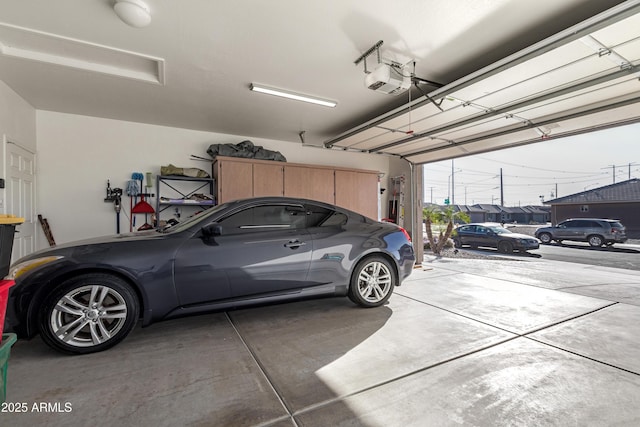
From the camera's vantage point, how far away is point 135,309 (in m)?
2.21

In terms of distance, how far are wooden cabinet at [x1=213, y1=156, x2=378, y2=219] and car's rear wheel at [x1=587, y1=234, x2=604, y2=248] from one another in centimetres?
1095

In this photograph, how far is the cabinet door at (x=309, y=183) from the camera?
18.4 ft

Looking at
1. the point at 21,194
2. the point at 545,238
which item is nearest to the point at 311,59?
the point at 21,194

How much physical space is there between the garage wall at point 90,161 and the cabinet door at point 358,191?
316 centimetres

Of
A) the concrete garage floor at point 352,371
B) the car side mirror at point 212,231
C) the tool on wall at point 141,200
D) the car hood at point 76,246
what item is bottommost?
the concrete garage floor at point 352,371

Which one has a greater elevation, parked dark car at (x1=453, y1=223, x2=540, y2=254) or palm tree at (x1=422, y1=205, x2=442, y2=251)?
palm tree at (x1=422, y1=205, x2=442, y2=251)

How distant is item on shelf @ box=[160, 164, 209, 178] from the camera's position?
16.0 ft

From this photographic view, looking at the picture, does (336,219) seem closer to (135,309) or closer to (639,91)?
(135,309)

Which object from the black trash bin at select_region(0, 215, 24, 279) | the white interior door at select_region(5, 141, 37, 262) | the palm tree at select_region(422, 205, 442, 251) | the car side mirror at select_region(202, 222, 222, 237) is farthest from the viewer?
the palm tree at select_region(422, 205, 442, 251)

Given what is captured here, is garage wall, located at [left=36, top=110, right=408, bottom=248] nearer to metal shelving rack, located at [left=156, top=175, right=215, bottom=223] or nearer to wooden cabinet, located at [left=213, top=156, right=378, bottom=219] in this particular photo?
metal shelving rack, located at [left=156, top=175, right=215, bottom=223]

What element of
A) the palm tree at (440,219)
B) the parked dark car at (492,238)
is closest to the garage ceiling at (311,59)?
the palm tree at (440,219)

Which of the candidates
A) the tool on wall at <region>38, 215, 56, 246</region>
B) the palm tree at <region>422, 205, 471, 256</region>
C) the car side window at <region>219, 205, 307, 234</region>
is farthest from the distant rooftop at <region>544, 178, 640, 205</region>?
the tool on wall at <region>38, 215, 56, 246</region>

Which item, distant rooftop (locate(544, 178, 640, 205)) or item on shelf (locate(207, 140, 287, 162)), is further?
distant rooftop (locate(544, 178, 640, 205))

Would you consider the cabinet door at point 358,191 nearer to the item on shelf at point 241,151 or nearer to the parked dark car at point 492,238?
the item on shelf at point 241,151
